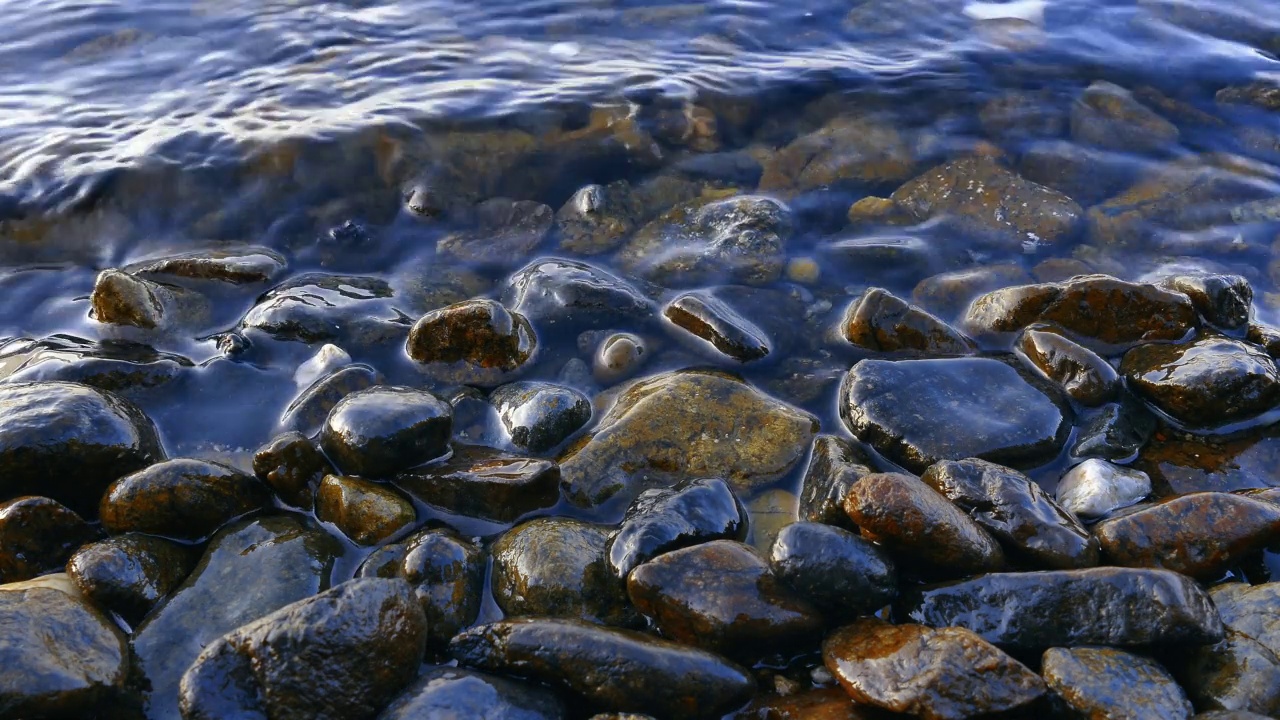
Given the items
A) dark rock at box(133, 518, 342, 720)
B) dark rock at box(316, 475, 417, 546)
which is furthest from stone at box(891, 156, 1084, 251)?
dark rock at box(133, 518, 342, 720)

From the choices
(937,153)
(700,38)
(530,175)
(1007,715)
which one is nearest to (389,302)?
(530,175)

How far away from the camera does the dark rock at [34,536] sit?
11.2 ft

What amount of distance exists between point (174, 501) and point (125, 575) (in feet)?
1.13

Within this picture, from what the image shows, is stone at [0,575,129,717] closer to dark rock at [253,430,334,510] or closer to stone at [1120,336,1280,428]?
dark rock at [253,430,334,510]

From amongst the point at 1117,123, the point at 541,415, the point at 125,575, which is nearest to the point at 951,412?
the point at 541,415

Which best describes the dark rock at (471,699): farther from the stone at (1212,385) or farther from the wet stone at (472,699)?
the stone at (1212,385)

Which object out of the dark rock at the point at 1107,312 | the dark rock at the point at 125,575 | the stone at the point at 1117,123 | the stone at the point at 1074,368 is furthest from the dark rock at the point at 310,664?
the stone at the point at 1117,123

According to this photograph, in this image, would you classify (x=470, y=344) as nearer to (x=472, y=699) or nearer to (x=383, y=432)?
(x=383, y=432)

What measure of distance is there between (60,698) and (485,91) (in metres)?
6.03

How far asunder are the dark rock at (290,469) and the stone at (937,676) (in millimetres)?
2396

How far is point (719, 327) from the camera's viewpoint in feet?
15.7

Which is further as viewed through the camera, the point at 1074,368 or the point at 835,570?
the point at 1074,368

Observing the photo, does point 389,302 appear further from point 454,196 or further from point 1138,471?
point 1138,471

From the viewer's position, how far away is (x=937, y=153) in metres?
6.86
